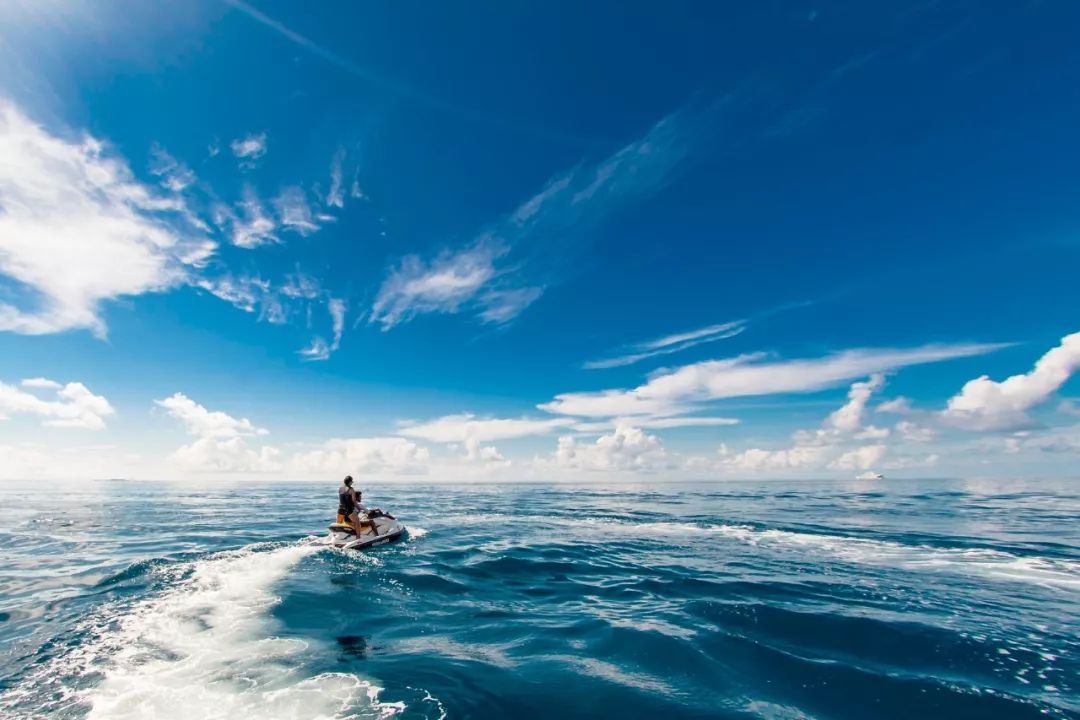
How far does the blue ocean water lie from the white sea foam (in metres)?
0.06

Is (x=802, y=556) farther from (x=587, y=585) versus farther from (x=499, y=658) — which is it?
(x=499, y=658)

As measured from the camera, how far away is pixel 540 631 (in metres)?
13.5

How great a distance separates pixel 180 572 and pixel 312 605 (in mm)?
9200

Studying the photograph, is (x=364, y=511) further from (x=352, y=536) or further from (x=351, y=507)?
(x=352, y=536)

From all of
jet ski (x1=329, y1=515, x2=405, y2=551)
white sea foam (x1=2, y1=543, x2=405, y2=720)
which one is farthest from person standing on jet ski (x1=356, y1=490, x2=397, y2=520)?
white sea foam (x1=2, y1=543, x2=405, y2=720)

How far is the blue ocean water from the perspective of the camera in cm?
942

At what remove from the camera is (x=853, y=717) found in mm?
8859

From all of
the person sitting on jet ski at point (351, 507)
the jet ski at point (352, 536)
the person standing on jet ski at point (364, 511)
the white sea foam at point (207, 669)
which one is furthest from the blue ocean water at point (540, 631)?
the person standing on jet ski at point (364, 511)

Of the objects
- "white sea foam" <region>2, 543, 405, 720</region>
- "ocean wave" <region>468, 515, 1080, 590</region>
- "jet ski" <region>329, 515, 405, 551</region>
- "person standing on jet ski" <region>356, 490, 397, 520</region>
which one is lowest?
"ocean wave" <region>468, 515, 1080, 590</region>

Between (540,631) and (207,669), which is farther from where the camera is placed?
(540,631)

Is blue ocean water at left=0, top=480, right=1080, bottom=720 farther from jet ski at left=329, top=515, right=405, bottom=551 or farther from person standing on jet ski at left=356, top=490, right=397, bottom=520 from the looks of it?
person standing on jet ski at left=356, top=490, right=397, bottom=520

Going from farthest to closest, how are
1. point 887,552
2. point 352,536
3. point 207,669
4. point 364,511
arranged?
point 364,511 < point 352,536 < point 887,552 < point 207,669

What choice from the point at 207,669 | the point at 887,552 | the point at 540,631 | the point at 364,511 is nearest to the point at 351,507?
the point at 364,511

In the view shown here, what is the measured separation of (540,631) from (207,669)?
858cm
